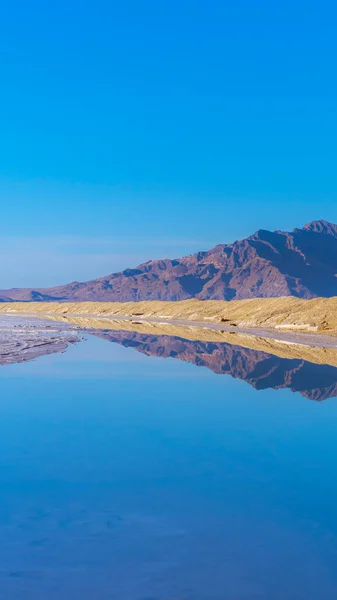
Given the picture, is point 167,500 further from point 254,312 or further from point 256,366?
point 254,312

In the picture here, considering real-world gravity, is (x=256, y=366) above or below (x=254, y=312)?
below

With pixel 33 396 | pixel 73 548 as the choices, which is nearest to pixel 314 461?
pixel 73 548

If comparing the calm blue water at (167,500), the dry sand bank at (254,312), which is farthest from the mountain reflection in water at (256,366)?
the dry sand bank at (254,312)

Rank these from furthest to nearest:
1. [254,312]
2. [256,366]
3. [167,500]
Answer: [254,312] < [256,366] < [167,500]

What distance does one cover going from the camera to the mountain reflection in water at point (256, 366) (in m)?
19.8

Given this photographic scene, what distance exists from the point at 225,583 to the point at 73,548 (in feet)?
6.00

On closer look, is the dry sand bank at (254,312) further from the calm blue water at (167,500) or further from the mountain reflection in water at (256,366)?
the calm blue water at (167,500)

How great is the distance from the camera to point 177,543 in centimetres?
665

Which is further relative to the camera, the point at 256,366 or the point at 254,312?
the point at 254,312

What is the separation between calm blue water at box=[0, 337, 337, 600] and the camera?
19.2 feet

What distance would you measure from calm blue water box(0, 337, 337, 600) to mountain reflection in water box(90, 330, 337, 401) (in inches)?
128

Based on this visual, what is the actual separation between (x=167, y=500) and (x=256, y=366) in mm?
18142

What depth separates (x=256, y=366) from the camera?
2581cm

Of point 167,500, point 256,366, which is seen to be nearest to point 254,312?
point 256,366
